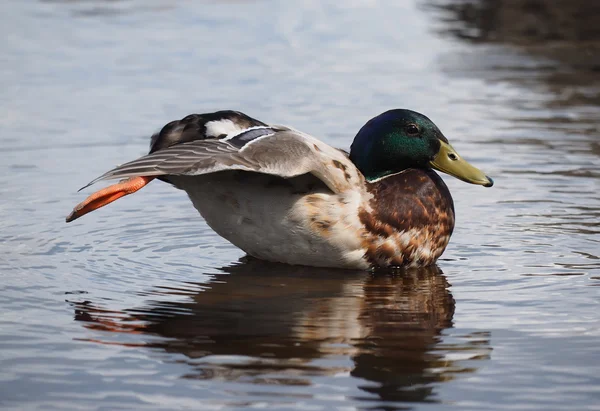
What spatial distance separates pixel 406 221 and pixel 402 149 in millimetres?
461

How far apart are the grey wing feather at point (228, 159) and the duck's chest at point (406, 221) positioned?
0.50 m

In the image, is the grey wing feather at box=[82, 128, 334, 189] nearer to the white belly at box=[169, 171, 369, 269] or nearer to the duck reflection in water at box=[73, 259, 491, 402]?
the white belly at box=[169, 171, 369, 269]

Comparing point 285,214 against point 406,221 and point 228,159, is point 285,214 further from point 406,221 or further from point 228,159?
point 406,221

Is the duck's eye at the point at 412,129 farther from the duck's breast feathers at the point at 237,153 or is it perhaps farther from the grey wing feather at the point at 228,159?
the grey wing feather at the point at 228,159

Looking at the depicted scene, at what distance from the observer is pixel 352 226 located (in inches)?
260

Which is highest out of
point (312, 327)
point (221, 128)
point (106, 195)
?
point (221, 128)

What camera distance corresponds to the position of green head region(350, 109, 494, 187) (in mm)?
6941

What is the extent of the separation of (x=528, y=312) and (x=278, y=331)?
4.09ft

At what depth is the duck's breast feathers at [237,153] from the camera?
20.2ft

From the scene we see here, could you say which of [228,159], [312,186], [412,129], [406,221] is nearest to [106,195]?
[228,159]

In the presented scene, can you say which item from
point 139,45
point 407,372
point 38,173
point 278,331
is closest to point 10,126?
point 38,173

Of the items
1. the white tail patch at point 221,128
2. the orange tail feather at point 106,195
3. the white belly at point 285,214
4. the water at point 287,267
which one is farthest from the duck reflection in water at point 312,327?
the white tail patch at point 221,128

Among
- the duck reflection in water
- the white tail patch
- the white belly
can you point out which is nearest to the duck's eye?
the white belly

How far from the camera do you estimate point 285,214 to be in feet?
21.5
